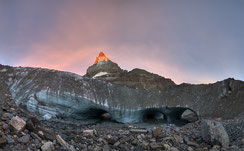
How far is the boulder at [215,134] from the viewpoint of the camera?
4.81 m

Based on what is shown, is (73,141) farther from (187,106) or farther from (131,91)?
(187,106)

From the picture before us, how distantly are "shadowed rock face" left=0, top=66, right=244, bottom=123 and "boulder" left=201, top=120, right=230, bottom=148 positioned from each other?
5090mm

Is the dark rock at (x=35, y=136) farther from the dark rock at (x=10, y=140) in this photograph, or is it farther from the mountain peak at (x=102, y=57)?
the mountain peak at (x=102, y=57)

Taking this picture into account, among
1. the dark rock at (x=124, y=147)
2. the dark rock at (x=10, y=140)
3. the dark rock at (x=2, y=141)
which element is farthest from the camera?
the dark rock at (x=124, y=147)

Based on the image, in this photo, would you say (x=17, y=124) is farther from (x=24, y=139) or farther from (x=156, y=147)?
(x=156, y=147)

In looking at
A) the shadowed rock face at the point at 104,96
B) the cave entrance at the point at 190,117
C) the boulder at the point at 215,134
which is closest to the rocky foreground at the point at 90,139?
the boulder at the point at 215,134

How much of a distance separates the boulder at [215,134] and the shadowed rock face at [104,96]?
509 centimetres

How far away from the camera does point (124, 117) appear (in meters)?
11.5

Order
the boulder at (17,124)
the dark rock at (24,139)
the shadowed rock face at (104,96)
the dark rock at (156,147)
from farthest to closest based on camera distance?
the shadowed rock face at (104,96) → the dark rock at (156,147) → the boulder at (17,124) → the dark rock at (24,139)

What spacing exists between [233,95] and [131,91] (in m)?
6.01

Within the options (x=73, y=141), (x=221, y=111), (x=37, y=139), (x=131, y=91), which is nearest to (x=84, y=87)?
(x=131, y=91)

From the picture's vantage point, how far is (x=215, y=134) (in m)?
5.00

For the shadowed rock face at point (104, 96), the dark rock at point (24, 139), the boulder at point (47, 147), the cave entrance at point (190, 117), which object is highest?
the shadowed rock face at point (104, 96)

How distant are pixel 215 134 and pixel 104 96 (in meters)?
6.86
